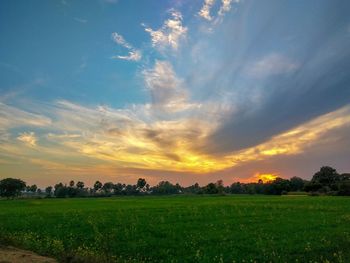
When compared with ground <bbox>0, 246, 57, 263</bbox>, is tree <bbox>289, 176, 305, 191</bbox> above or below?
above

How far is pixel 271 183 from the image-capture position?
190m

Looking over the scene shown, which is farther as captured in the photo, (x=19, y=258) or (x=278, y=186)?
(x=278, y=186)

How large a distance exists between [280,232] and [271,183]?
560ft

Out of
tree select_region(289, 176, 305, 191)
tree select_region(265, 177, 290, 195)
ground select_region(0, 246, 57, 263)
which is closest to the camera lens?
ground select_region(0, 246, 57, 263)

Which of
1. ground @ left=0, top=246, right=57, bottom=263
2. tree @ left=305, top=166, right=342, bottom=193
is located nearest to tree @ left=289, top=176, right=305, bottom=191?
tree @ left=305, top=166, right=342, bottom=193

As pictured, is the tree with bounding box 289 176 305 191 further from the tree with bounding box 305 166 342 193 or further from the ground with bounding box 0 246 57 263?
the ground with bounding box 0 246 57 263

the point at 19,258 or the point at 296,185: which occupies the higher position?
the point at 296,185

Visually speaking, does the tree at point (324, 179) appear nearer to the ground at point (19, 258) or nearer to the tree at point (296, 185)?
the tree at point (296, 185)

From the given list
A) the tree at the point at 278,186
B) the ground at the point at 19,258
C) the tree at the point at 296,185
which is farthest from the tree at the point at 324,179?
the ground at the point at 19,258

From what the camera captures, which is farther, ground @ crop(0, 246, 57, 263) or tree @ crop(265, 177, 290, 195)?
tree @ crop(265, 177, 290, 195)

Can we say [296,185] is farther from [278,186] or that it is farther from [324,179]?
[324,179]

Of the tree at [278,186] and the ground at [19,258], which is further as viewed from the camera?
the tree at [278,186]

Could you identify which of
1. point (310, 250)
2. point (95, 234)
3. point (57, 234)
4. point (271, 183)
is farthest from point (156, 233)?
point (271, 183)

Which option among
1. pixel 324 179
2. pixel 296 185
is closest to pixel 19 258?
pixel 324 179
